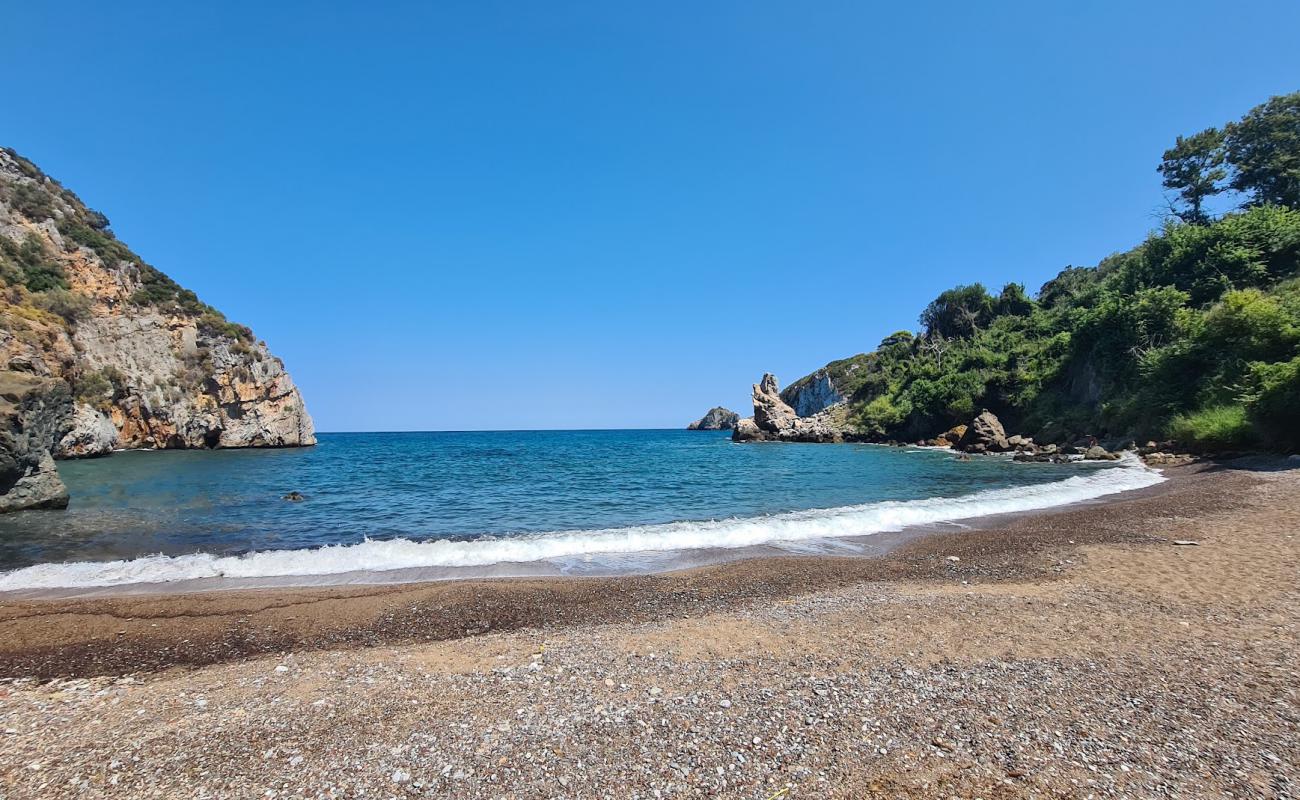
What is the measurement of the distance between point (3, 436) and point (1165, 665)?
103 ft

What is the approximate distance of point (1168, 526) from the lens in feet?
43.8

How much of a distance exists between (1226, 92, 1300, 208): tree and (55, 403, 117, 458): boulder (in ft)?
335

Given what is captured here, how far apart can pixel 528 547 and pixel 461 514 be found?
6.52 metres

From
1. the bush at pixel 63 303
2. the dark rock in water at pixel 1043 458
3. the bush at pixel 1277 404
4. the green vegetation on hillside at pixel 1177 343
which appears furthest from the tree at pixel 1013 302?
the bush at pixel 63 303

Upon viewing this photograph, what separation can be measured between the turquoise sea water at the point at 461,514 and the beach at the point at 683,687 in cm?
291

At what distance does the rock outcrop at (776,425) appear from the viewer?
73.6m

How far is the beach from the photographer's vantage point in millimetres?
4250

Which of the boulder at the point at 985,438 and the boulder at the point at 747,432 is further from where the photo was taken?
the boulder at the point at 747,432

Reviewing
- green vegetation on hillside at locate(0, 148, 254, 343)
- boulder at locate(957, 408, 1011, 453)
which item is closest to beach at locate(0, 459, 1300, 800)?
boulder at locate(957, 408, 1011, 453)

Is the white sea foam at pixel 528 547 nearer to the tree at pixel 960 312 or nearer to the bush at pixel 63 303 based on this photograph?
the bush at pixel 63 303

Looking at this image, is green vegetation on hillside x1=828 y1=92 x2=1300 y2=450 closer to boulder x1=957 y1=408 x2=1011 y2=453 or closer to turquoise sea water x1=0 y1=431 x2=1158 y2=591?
boulder x1=957 y1=408 x2=1011 y2=453

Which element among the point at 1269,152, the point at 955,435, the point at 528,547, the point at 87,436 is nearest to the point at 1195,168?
A: the point at 1269,152

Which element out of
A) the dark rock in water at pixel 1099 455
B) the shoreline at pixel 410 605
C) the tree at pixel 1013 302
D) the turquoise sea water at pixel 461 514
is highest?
the tree at pixel 1013 302

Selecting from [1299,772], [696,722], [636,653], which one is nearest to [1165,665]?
[1299,772]
